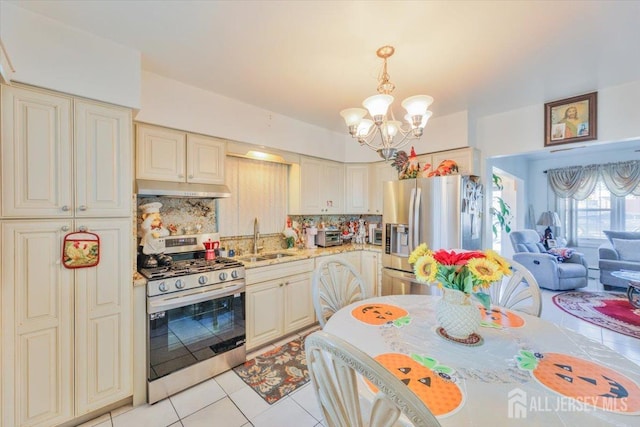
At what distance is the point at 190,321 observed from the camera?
84.6 inches

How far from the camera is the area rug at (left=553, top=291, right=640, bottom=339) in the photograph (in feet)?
10.5

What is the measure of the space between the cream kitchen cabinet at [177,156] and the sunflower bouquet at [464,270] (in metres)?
2.12

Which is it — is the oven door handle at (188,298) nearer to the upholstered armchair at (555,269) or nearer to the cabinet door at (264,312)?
the cabinet door at (264,312)

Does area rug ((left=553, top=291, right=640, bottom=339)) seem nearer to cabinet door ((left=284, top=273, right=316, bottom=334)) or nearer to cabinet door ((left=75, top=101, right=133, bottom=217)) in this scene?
cabinet door ((left=284, top=273, right=316, bottom=334))

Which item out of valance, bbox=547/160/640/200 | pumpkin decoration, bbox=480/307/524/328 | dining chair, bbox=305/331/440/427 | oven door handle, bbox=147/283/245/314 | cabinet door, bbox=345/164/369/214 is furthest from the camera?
valance, bbox=547/160/640/200

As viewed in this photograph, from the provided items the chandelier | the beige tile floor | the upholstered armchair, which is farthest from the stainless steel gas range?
the upholstered armchair

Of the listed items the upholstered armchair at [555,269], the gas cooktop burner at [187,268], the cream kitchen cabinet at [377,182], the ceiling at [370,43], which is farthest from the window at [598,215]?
the gas cooktop burner at [187,268]

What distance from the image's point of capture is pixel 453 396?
85 centimetres

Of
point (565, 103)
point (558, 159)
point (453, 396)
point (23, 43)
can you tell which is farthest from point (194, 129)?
point (558, 159)

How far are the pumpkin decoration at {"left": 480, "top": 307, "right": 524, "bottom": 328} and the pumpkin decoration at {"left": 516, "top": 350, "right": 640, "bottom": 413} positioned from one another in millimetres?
304

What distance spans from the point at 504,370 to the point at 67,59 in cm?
285

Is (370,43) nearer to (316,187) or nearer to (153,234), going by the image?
(316,187)

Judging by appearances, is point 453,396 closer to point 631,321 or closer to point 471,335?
point 471,335

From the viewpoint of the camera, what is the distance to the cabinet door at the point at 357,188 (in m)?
4.06
